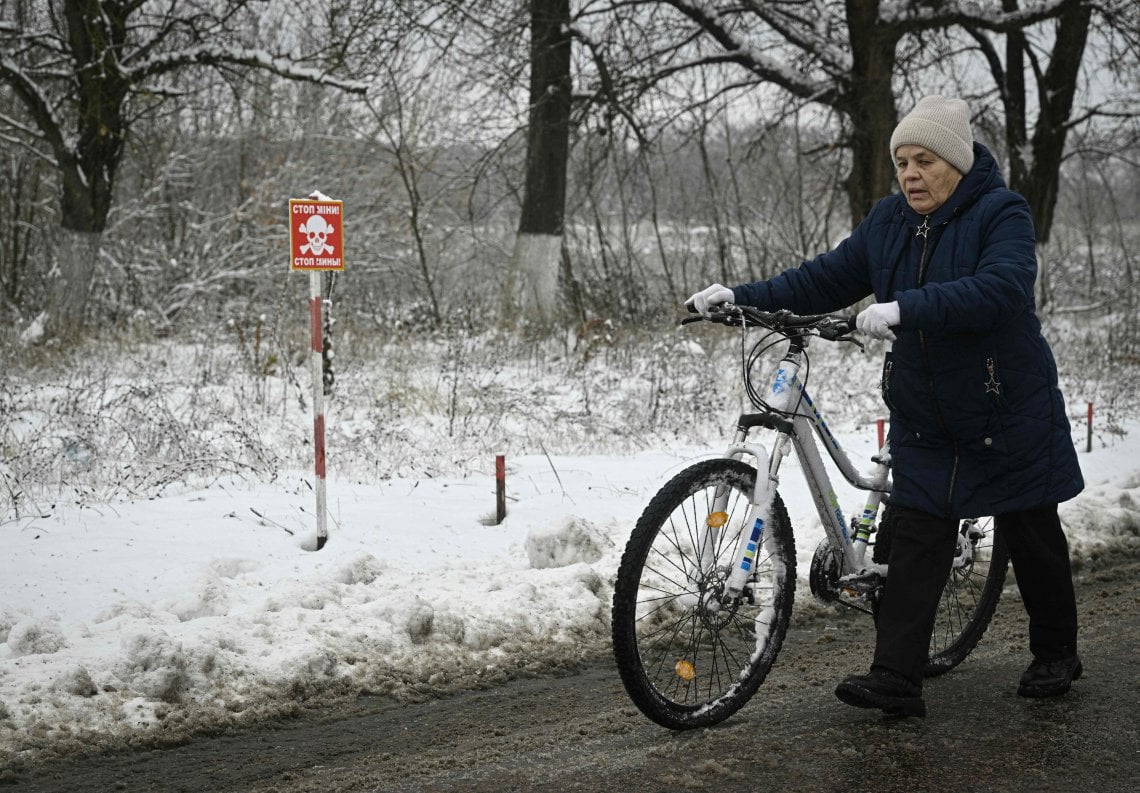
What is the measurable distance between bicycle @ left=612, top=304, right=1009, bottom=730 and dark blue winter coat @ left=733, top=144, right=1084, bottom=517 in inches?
9.8

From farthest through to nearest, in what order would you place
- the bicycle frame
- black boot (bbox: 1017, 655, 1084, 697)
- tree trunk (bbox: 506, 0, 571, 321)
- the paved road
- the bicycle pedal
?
tree trunk (bbox: 506, 0, 571, 321)
the bicycle pedal
black boot (bbox: 1017, 655, 1084, 697)
the bicycle frame
the paved road

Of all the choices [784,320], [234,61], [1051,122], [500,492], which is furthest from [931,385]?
[1051,122]

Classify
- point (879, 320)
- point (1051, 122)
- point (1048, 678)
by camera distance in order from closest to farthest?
point (879, 320)
point (1048, 678)
point (1051, 122)

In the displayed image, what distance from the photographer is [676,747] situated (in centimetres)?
324

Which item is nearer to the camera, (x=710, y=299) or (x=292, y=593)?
(x=710, y=299)

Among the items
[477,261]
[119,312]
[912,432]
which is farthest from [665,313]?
[477,261]

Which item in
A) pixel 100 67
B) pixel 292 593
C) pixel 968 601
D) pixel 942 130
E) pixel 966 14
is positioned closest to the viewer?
pixel 942 130

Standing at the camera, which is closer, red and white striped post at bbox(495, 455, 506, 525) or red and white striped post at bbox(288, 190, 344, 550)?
red and white striped post at bbox(288, 190, 344, 550)

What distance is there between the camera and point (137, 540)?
4980 millimetres

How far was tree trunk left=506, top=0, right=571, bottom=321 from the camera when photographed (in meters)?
14.2

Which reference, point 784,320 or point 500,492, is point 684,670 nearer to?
point 784,320

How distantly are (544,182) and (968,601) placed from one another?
436 inches

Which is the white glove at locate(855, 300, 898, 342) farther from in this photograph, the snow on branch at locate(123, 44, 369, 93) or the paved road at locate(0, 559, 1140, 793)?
the snow on branch at locate(123, 44, 369, 93)

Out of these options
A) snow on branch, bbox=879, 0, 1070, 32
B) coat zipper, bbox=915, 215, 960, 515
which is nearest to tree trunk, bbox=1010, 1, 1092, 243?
snow on branch, bbox=879, 0, 1070, 32
